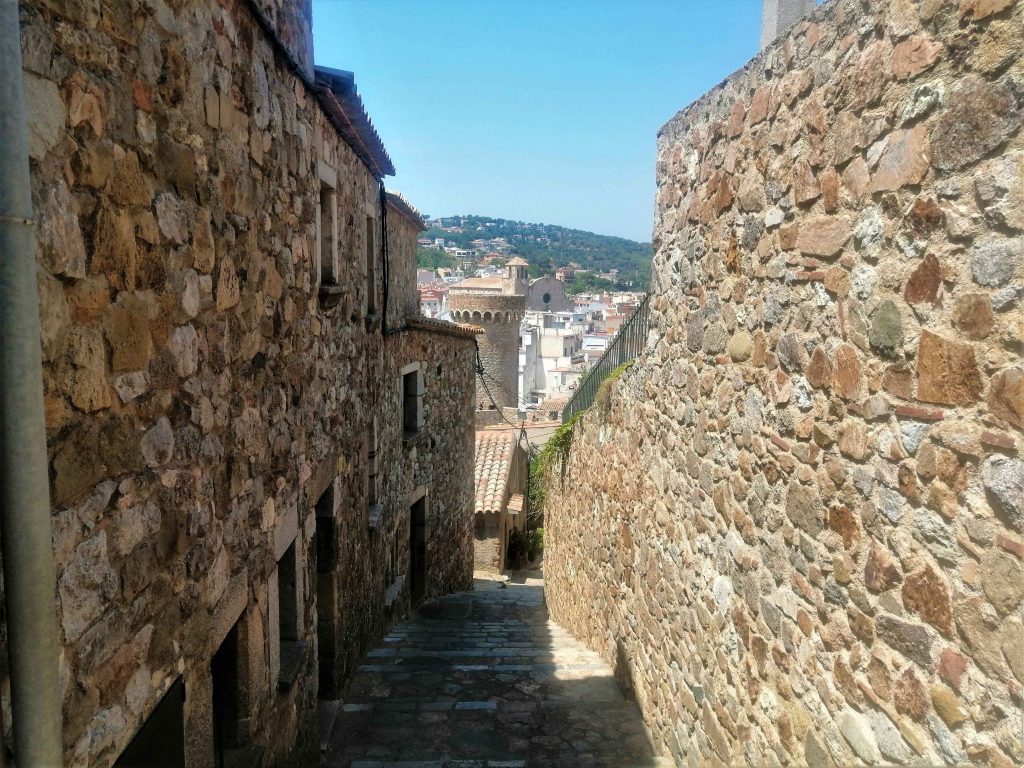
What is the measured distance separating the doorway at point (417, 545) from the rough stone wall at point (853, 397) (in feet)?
20.0

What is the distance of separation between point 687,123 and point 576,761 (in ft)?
13.0

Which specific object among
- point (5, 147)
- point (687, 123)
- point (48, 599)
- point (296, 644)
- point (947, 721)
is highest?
point (687, 123)

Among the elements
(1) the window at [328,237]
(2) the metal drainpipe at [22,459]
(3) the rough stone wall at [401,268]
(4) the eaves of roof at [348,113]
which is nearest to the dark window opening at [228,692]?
(2) the metal drainpipe at [22,459]

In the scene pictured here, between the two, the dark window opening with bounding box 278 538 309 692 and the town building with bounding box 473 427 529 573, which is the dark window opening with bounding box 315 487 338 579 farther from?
the town building with bounding box 473 427 529 573

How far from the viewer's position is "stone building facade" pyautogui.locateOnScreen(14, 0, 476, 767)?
1.81 metres

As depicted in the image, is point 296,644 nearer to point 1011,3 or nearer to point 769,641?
point 769,641

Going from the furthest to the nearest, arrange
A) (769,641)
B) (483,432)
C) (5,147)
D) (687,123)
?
(483,432)
(687,123)
(769,641)
(5,147)

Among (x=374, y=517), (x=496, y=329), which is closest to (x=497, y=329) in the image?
(x=496, y=329)

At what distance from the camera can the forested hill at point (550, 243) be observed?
498ft

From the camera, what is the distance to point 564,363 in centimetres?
5484

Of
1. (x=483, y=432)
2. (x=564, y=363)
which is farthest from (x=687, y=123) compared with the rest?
(x=564, y=363)

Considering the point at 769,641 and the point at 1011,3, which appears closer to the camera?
the point at 1011,3

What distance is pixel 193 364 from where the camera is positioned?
2.63 meters

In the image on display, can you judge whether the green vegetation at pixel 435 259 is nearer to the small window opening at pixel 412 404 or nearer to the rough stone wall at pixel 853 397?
the small window opening at pixel 412 404
